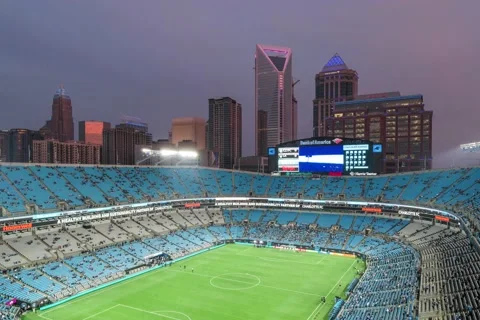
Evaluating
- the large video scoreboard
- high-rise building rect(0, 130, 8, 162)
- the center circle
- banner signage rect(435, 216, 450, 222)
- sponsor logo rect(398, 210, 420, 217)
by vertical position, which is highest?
high-rise building rect(0, 130, 8, 162)

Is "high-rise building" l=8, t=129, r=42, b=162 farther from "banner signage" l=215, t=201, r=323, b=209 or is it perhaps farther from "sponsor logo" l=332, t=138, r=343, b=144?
"sponsor logo" l=332, t=138, r=343, b=144

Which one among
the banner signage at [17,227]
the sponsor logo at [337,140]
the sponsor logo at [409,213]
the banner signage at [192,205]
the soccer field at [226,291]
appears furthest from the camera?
the banner signage at [192,205]

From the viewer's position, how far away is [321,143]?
257 ft

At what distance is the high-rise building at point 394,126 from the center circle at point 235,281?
105 m

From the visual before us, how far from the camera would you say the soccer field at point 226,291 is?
38375 mm

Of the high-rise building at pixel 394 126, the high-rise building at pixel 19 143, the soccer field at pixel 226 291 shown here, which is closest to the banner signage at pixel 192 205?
the soccer field at pixel 226 291

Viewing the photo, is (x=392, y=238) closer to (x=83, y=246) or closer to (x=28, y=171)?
(x=83, y=246)

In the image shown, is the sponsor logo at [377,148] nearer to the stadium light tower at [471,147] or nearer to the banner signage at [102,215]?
the stadium light tower at [471,147]

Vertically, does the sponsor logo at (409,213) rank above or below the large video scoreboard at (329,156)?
below

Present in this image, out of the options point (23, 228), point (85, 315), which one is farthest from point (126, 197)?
point (85, 315)

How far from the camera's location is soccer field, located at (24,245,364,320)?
38.4 m

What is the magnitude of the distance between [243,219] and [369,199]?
28.3 m

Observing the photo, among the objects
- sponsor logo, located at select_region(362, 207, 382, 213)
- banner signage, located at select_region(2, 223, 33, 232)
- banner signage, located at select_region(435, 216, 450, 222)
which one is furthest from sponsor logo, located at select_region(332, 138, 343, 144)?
banner signage, located at select_region(2, 223, 33, 232)

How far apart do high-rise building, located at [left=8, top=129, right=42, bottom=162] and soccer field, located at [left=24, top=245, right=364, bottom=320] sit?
154154 mm
